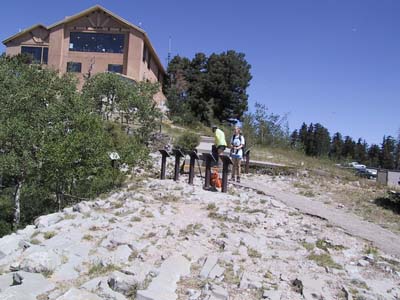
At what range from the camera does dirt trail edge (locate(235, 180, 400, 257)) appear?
7220 millimetres

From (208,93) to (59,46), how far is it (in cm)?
1723

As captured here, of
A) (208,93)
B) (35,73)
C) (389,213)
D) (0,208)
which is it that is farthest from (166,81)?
(389,213)

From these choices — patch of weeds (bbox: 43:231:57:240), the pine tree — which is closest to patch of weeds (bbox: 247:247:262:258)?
patch of weeds (bbox: 43:231:57:240)

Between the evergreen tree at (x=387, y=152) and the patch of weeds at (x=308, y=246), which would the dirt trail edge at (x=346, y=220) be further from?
the evergreen tree at (x=387, y=152)

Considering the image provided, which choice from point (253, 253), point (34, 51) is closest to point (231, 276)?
point (253, 253)

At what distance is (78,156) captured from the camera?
1054 cm

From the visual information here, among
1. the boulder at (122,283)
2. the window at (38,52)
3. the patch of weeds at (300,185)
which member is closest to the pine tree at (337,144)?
the window at (38,52)

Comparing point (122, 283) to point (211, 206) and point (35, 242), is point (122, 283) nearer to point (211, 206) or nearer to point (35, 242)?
point (35, 242)

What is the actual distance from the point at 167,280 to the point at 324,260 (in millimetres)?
2312

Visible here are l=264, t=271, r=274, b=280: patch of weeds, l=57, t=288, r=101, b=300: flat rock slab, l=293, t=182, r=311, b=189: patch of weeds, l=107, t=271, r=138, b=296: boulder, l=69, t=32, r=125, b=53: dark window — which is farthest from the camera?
l=69, t=32, r=125, b=53: dark window

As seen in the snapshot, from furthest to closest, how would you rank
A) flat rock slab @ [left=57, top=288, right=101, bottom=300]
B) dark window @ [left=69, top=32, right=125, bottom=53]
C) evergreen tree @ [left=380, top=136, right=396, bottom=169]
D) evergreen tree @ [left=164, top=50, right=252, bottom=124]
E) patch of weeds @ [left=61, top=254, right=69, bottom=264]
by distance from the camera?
evergreen tree @ [left=380, top=136, right=396, bottom=169] < evergreen tree @ [left=164, top=50, right=252, bottom=124] < dark window @ [left=69, top=32, right=125, bottom=53] < patch of weeds @ [left=61, top=254, right=69, bottom=264] < flat rock slab @ [left=57, top=288, right=101, bottom=300]

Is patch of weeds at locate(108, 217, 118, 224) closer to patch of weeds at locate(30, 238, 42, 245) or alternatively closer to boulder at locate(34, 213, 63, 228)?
boulder at locate(34, 213, 63, 228)

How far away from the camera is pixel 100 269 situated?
206 inches

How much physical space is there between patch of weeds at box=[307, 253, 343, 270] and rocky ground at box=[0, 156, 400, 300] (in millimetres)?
15
